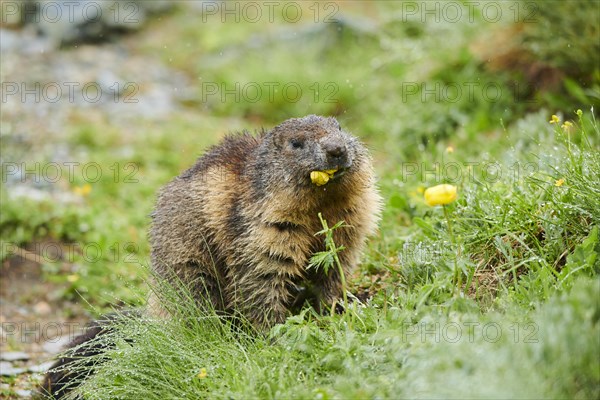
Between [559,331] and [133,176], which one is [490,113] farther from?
[559,331]

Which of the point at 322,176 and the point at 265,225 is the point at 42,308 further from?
the point at 322,176

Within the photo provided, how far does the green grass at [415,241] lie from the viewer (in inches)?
126

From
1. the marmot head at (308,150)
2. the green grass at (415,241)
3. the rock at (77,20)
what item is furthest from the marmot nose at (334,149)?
the rock at (77,20)

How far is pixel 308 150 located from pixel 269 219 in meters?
0.48

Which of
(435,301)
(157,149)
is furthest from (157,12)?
(435,301)

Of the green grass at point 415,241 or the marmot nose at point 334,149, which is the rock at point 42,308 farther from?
the marmot nose at point 334,149

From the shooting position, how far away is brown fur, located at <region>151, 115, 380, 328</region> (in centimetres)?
451

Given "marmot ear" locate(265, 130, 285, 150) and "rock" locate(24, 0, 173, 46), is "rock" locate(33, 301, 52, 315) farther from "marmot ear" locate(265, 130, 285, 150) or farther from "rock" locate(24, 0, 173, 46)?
"rock" locate(24, 0, 173, 46)

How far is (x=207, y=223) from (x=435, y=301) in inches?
61.3

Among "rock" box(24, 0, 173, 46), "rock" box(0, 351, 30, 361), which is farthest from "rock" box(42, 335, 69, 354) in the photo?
"rock" box(24, 0, 173, 46)

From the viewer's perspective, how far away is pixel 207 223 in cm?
475

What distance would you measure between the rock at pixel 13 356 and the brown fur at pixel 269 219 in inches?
58.6

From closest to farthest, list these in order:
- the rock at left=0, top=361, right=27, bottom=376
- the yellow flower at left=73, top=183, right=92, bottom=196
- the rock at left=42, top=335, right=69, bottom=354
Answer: the rock at left=0, top=361, right=27, bottom=376 → the rock at left=42, top=335, right=69, bottom=354 → the yellow flower at left=73, top=183, right=92, bottom=196

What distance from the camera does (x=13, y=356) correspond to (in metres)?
5.61
